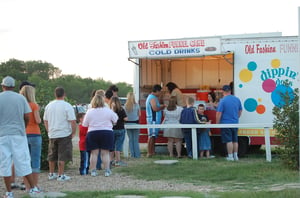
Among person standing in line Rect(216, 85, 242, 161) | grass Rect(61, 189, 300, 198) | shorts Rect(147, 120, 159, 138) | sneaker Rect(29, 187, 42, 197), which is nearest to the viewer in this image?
grass Rect(61, 189, 300, 198)

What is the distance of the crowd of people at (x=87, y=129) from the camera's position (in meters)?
8.73

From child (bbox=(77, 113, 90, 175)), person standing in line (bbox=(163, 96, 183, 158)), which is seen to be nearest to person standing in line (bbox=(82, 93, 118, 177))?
child (bbox=(77, 113, 90, 175))

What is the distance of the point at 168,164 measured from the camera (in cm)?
1256

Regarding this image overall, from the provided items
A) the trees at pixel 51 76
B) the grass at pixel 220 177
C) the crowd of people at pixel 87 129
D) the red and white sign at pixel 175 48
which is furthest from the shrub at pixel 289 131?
the trees at pixel 51 76

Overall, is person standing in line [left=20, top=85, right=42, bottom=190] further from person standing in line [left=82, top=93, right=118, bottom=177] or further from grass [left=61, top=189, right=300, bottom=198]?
person standing in line [left=82, top=93, right=118, bottom=177]

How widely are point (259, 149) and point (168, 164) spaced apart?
189 inches

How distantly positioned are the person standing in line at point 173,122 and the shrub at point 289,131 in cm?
299

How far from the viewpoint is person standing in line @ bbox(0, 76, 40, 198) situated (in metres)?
8.66

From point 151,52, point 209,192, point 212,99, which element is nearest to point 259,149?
point 212,99

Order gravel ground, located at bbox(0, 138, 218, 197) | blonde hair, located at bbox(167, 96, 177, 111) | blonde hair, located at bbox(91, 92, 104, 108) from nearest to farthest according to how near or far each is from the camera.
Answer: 1. gravel ground, located at bbox(0, 138, 218, 197)
2. blonde hair, located at bbox(91, 92, 104, 108)
3. blonde hair, located at bbox(167, 96, 177, 111)

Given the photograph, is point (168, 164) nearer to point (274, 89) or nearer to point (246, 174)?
point (246, 174)

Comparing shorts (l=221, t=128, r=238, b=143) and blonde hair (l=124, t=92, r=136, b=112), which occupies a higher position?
blonde hair (l=124, t=92, r=136, b=112)

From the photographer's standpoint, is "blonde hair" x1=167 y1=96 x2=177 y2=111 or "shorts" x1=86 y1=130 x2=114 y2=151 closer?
"shorts" x1=86 y1=130 x2=114 y2=151

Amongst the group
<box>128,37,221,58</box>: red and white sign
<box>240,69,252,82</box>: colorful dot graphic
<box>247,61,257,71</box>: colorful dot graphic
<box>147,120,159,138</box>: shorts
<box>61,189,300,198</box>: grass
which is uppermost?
<box>128,37,221,58</box>: red and white sign
